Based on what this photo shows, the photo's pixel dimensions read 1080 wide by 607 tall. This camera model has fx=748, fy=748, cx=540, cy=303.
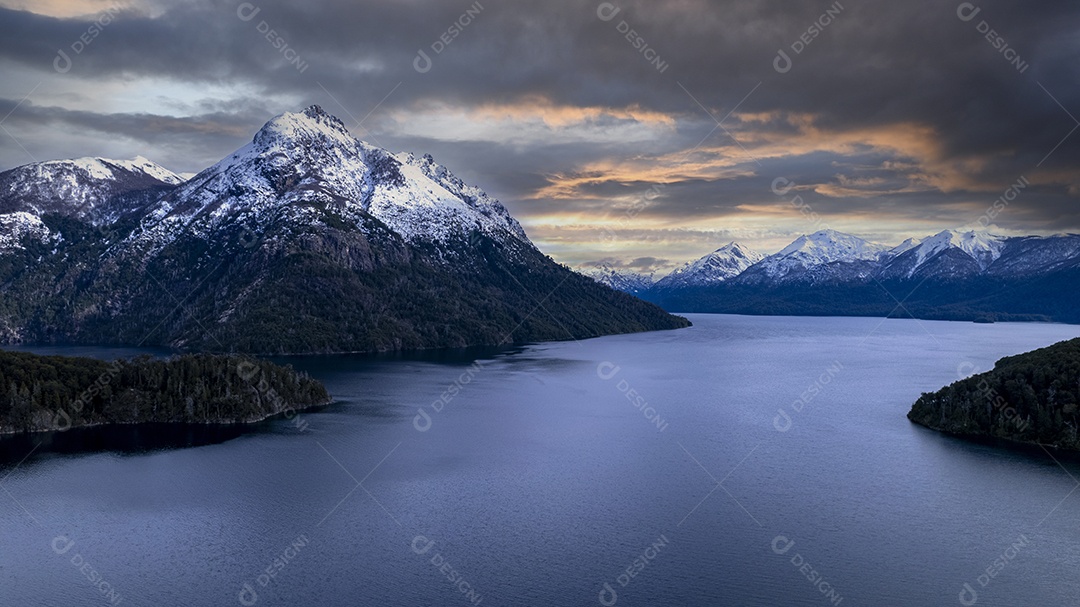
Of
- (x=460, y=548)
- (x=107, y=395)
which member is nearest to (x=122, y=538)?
(x=460, y=548)

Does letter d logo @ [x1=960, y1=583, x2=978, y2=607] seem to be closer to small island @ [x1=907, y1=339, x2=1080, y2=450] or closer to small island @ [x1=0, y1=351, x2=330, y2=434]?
small island @ [x1=907, y1=339, x2=1080, y2=450]

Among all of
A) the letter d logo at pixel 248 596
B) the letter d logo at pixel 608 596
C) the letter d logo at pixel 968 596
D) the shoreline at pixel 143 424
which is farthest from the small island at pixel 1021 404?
the shoreline at pixel 143 424

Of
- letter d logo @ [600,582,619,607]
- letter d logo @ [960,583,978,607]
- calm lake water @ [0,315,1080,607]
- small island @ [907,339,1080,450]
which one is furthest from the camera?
small island @ [907,339,1080,450]

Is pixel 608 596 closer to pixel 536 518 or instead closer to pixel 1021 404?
pixel 536 518

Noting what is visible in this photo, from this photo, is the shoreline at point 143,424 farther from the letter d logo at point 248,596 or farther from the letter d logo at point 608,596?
the letter d logo at point 608,596

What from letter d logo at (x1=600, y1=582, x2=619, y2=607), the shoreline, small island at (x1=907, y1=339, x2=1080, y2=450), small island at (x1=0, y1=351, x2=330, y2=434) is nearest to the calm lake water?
letter d logo at (x1=600, y1=582, x2=619, y2=607)

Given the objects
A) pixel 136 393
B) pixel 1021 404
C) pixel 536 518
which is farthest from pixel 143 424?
pixel 1021 404

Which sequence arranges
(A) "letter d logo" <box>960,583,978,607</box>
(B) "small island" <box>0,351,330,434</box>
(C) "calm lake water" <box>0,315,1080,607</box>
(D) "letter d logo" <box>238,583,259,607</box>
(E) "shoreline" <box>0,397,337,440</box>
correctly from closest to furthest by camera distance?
(A) "letter d logo" <box>960,583,978,607</box>, (D) "letter d logo" <box>238,583,259,607</box>, (C) "calm lake water" <box>0,315,1080,607</box>, (E) "shoreline" <box>0,397,337,440</box>, (B) "small island" <box>0,351,330,434</box>

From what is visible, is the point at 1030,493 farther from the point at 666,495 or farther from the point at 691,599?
the point at 691,599
